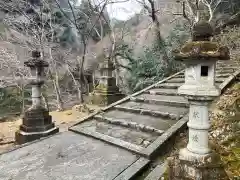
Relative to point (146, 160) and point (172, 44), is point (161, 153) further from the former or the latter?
point (172, 44)

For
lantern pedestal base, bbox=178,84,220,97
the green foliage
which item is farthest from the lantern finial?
the green foliage

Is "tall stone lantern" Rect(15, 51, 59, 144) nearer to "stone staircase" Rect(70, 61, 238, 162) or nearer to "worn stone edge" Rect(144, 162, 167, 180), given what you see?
"stone staircase" Rect(70, 61, 238, 162)

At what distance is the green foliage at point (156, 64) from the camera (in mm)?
10891

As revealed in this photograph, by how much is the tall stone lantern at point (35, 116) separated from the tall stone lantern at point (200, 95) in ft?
12.7

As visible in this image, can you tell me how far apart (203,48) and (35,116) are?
14.8 ft

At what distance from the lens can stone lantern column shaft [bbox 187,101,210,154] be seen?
97.5 inches

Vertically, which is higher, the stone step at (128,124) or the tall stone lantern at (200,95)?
the tall stone lantern at (200,95)

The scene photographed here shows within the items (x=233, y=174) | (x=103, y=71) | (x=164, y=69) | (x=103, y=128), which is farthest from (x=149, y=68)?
(x=233, y=174)

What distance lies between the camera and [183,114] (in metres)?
4.67

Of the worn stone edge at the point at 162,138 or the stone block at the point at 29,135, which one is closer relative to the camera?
the worn stone edge at the point at 162,138

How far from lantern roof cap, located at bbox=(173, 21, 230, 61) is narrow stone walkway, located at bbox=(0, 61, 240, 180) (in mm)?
1700

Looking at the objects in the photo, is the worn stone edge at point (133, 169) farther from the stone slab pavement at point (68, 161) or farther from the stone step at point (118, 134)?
the stone step at point (118, 134)

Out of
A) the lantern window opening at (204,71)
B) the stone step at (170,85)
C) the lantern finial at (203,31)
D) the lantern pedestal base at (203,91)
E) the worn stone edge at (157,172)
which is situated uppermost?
the lantern finial at (203,31)

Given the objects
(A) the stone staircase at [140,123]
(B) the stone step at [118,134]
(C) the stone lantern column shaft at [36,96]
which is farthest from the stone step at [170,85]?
(C) the stone lantern column shaft at [36,96]
